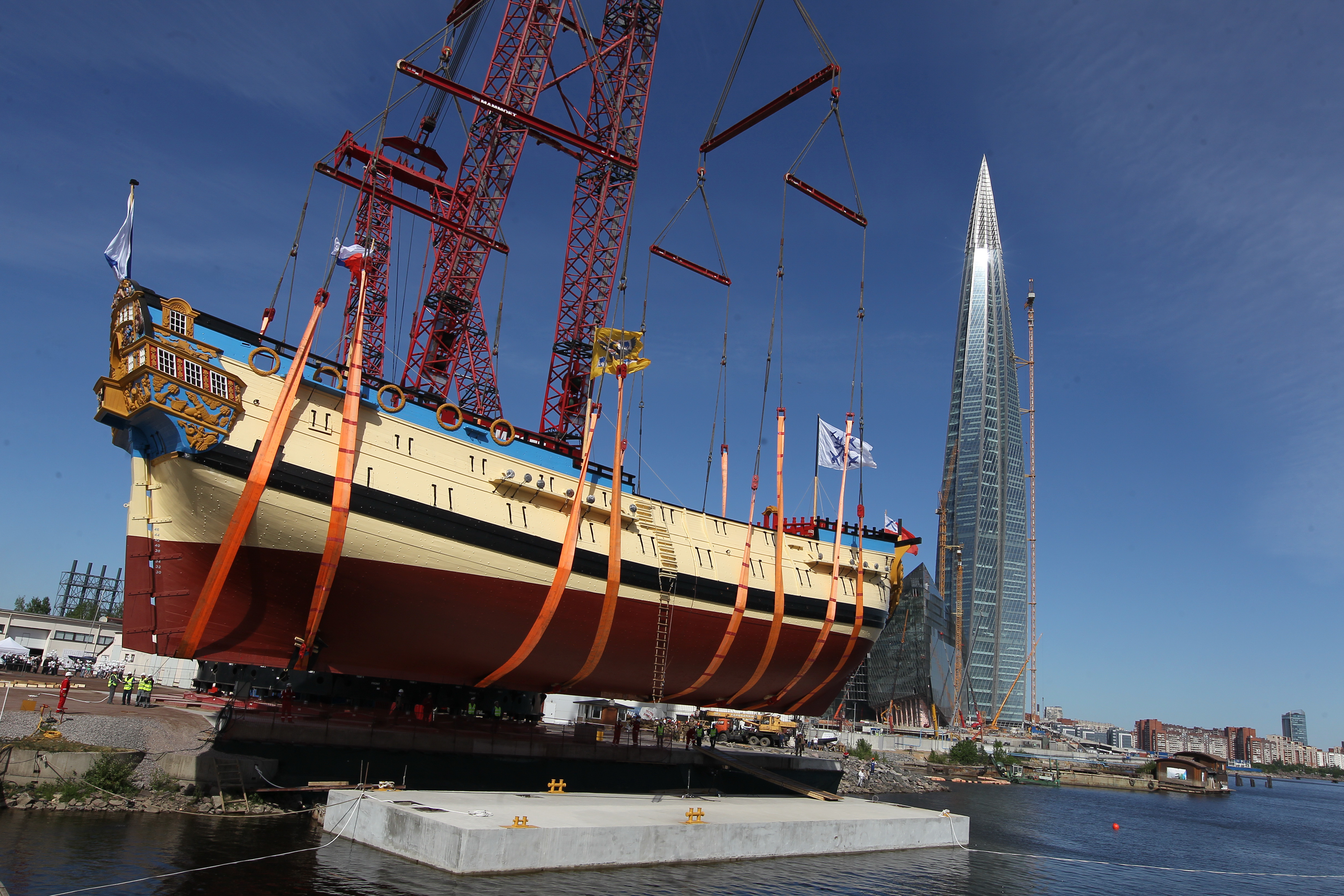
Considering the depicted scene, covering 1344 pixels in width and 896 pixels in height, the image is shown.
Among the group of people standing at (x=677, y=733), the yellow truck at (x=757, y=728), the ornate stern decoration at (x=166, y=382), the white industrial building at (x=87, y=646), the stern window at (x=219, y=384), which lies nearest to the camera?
the ornate stern decoration at (x=166, y=382)

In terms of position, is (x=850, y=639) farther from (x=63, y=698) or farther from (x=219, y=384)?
(x=63, y=698)

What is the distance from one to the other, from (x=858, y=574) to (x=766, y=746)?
662 inches

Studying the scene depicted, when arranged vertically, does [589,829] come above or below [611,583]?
below

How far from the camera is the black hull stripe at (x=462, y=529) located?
21.2 meters

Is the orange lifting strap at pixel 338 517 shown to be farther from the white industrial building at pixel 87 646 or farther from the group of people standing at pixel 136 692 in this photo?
the white industrial building at pixel 87 646

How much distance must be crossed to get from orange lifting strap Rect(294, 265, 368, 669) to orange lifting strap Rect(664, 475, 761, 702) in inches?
519

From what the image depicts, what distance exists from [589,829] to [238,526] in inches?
441

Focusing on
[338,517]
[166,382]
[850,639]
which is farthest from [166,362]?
[850,639]

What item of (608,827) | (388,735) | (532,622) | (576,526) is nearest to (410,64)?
(576,526)

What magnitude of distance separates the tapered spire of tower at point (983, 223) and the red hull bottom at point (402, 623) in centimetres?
15107

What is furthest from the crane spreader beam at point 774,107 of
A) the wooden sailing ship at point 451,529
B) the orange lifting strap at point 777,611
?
the orange lifting strap at point 777,611

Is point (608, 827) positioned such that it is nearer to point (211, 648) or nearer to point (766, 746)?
point (211, 648)

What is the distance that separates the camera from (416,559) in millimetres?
23125

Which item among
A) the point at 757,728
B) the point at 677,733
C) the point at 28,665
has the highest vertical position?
the point at 28,665
